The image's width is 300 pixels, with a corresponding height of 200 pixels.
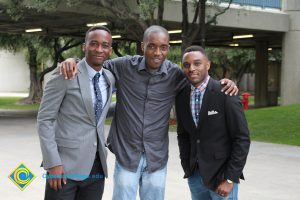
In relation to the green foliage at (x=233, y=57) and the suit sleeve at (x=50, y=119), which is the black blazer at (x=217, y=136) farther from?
the green foliage at (x=233, y=57)

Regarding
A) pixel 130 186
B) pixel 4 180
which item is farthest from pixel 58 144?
pixel 4 180

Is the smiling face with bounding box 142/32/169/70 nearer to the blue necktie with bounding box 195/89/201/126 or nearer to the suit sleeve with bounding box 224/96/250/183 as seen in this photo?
the blue necktie with bounding box 195/89/201/126

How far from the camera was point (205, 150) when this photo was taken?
145 inches

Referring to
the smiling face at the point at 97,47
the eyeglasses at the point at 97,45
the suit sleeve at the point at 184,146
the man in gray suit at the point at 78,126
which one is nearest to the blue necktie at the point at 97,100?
the man in gray suit at the point at 78,126

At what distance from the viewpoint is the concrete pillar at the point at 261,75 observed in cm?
2766

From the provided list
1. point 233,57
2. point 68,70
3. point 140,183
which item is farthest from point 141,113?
point 233,57

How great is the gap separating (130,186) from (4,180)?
14.4ft

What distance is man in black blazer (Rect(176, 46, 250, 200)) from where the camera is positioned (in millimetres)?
3561

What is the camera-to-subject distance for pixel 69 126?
3424 millimetres

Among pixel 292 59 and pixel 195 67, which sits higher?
pixel 195 67

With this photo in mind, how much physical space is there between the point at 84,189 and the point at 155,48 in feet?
3.71

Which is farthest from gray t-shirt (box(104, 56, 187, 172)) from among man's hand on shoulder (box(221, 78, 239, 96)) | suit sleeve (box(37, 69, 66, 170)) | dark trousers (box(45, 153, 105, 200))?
suit sleeve (box(37, 69, 66, 170))

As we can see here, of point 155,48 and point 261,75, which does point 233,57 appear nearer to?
point 261,75

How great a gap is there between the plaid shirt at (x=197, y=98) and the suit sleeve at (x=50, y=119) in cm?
95
